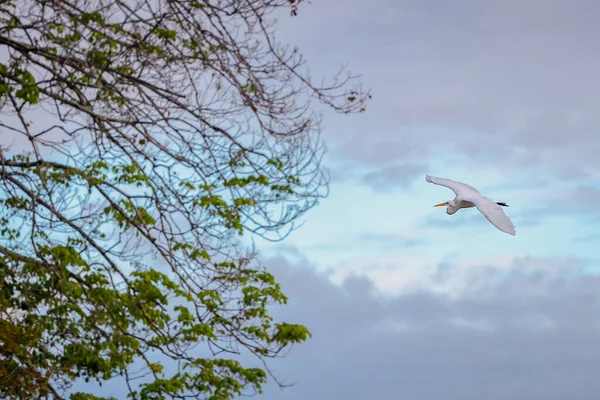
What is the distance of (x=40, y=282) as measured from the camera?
10500 millimetres

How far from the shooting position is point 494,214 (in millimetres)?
6332

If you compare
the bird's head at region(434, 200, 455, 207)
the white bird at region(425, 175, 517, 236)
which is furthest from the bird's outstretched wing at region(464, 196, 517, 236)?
the bird's head at region(434, 200, 455, 207)

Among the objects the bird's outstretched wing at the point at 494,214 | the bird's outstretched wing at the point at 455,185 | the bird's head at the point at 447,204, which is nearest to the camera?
the bird's outstretched wing at the point at 494,214

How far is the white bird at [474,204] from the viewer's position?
614 centimetres

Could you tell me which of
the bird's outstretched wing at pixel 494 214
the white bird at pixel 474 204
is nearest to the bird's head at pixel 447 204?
the white bird at pixel 474 204

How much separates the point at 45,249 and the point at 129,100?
195 centimetres

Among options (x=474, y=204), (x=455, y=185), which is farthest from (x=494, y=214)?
(x=455, y=185)

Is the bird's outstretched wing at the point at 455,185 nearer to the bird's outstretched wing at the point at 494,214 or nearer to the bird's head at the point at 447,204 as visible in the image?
the bird's head at the point at 447,204

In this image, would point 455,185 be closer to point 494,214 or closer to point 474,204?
point 474,204

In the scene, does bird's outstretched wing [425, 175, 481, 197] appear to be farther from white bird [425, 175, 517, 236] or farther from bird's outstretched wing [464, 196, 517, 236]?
bird's outstretched wing [464, 196, 517, 236]

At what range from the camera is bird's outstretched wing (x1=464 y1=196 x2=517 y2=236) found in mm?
6051

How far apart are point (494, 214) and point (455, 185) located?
1.37 m

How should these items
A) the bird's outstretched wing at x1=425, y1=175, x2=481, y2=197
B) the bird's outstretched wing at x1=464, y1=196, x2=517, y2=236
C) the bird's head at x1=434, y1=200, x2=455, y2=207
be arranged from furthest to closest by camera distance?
the bird's outstretched wing at x1=425, y1=175, x2=481, y2=197 < the bird's head at x1=434, y1=200, x2=455, y2=207 < the bird's outstretched wing at x1=464, y1=196, x2=517, y2=236

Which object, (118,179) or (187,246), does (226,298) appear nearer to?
(187,246)
